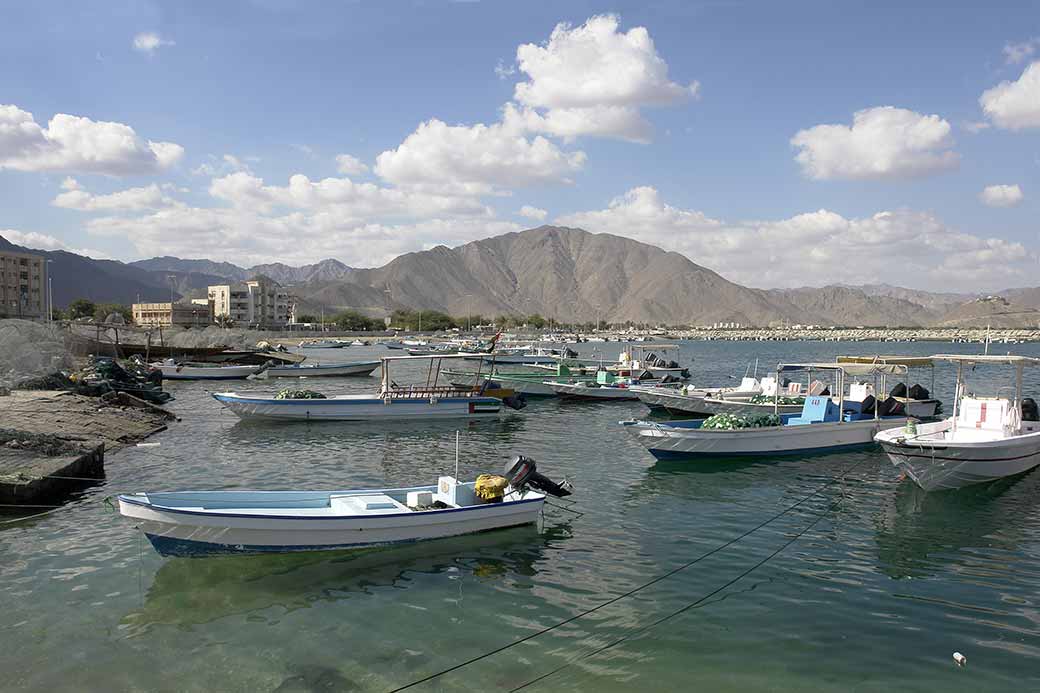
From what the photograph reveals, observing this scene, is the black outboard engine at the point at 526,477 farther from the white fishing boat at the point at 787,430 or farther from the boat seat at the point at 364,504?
the white fishing boat at the point at 787,430

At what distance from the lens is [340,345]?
133 meters

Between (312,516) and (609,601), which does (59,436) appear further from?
(609,601)

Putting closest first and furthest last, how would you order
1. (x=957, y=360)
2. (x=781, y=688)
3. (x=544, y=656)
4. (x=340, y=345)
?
(x=781, y=688) → (x=544, y=656) → (x=957, y=360) → (x=340, y=345)

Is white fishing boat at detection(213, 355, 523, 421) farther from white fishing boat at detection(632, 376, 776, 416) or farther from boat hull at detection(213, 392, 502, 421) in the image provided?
white fishing boat at detection(632, 376, 776, 416)

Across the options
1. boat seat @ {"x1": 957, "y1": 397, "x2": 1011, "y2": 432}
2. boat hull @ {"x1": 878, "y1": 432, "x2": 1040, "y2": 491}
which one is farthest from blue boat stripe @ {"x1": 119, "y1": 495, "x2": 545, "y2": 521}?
boat seat @ {"x1": 957, "y1": 397, "x2": 1011, "y2": 432}

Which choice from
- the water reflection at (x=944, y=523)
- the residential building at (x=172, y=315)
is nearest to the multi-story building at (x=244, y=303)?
the residential building at (x=172, y=315)

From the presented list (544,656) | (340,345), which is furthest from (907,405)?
(340,345)

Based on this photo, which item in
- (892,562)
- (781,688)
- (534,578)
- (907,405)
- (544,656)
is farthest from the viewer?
(907,405)

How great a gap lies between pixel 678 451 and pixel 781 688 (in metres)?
13.6

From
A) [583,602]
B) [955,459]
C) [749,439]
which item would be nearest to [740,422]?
[749,439]

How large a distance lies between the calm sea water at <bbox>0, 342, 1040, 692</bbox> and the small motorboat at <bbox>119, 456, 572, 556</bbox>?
0.45 meters

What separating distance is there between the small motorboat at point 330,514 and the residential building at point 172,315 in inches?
6170

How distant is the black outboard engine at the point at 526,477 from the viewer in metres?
15.7

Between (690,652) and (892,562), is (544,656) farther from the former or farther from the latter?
(892,562)
